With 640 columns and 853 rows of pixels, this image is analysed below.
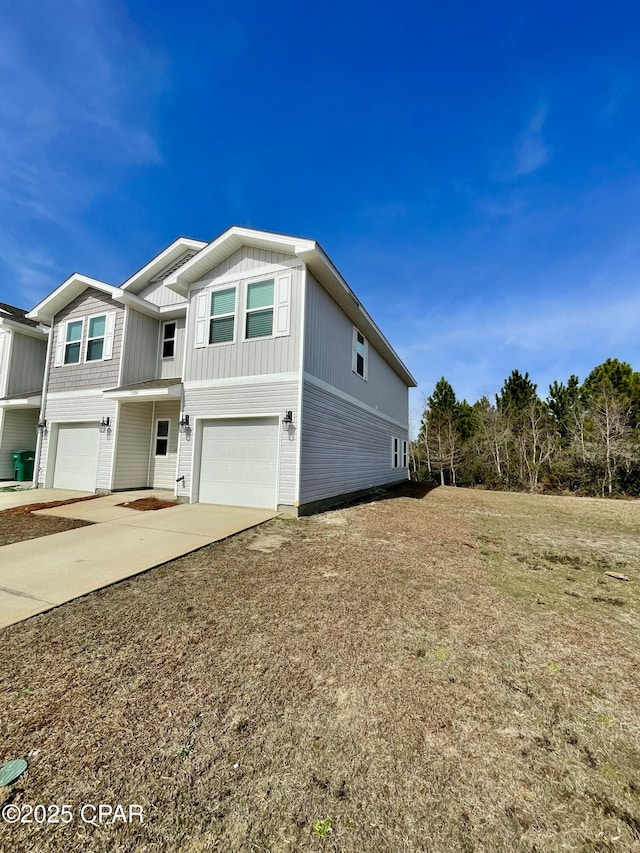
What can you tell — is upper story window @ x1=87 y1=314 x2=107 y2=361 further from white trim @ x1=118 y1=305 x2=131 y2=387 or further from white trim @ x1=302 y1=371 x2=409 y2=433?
white trim @ x1=302 y1=371 x2=409 y2=433

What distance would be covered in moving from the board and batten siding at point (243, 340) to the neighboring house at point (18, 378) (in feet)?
24.8

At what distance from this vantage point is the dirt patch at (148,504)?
26.4ft

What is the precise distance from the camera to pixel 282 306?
829 cm

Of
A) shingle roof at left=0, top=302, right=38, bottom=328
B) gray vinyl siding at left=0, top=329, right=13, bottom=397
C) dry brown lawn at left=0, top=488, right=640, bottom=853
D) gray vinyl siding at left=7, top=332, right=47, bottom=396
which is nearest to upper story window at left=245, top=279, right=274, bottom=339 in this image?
dry brown lawn at left=0, top=488, right=640, bottom=853

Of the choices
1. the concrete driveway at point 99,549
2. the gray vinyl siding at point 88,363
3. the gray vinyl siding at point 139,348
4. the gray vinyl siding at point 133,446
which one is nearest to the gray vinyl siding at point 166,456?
the gray vinyl siding at point 133,446

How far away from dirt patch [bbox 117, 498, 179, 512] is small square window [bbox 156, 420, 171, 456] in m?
2.46

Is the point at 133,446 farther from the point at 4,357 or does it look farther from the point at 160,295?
the point at 4,357

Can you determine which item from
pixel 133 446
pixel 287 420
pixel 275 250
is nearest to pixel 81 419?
pixel 133 446

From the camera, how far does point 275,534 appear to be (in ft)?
20.1

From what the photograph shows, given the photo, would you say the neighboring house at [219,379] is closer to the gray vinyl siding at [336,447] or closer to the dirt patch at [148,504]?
the gray vinyl siding at [336,447]

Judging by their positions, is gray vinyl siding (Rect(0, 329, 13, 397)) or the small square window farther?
gray vinyl siding (Rect(0, 329, 13, 397))

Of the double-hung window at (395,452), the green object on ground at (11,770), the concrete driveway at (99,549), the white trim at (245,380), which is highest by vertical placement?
the white trim at (245,380)

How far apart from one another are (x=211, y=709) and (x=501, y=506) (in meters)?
10.9

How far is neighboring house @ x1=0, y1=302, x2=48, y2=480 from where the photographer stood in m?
12.7
